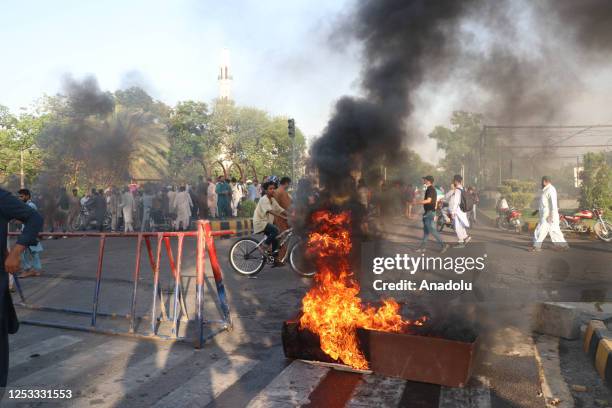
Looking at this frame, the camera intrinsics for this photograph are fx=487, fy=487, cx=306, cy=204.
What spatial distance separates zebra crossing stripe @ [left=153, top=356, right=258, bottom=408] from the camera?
3649 millimetres

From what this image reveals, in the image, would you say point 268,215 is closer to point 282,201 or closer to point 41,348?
point 282,201

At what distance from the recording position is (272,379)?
4.07 m

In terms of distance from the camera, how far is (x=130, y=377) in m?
4.13

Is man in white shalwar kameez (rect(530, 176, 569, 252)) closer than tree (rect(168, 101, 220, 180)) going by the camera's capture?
Yes

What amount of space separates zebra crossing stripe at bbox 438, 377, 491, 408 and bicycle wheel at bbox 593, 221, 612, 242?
10775mm

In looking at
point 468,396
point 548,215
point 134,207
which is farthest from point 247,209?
point 468,396

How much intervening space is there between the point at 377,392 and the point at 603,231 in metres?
11.6

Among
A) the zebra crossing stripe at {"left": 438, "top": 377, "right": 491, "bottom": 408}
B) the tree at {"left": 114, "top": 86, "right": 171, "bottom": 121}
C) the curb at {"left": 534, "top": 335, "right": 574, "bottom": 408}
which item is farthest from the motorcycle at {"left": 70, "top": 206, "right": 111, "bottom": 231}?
the zebra crossing stripe at {"left": 438, "top": 377, "right": 491, "bottom": 408}

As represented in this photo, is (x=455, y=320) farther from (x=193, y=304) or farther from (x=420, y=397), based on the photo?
(x=193, y=304)

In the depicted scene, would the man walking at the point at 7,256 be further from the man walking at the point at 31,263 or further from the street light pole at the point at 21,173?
the street light pole at the point at 21,173

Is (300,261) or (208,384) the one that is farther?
(300,261)

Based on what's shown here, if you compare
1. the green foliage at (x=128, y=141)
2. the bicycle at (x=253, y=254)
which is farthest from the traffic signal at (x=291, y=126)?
the bicycle at (x=253, y=254)

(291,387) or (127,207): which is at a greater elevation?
(127,207)

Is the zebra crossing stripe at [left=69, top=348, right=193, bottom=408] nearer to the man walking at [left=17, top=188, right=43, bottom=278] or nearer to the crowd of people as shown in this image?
the man walking at [left=17, top=188, right=43, bottom=278]
